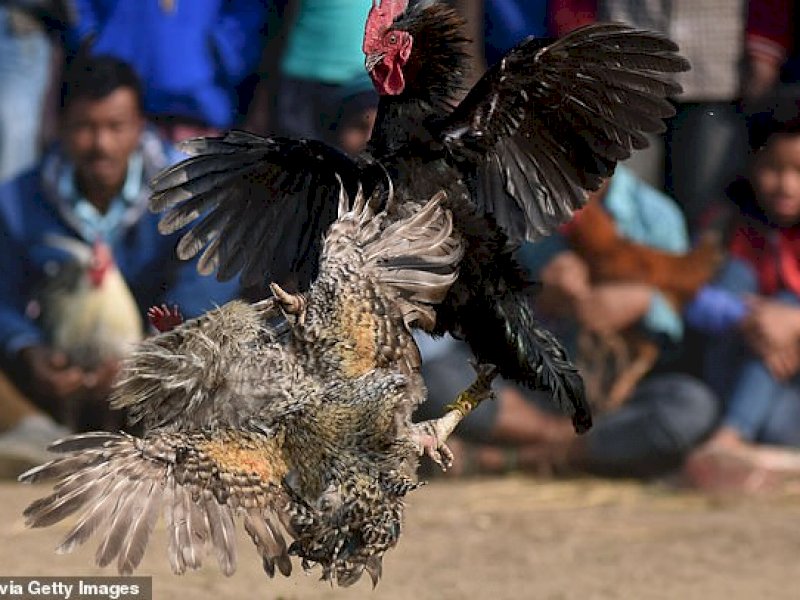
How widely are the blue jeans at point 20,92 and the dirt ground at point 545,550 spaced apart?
1560 millimetres

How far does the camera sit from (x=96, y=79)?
7945mm

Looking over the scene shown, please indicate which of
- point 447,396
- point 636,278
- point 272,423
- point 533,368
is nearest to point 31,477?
point 272,423

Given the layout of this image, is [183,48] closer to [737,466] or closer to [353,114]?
[353,114]

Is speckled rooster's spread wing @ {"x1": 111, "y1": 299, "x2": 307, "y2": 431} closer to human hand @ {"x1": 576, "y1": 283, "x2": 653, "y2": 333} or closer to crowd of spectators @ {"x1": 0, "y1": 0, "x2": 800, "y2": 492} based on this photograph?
crowd of spectators @ {"x1": 0, "y1": 0, "x2": 800, "y2": 492}

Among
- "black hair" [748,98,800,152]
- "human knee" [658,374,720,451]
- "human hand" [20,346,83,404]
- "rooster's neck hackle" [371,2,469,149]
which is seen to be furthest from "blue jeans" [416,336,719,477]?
"rooster's neck hackle" [371,2,469,149]

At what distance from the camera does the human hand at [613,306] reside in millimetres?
7977

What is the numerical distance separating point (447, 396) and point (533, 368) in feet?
9.39

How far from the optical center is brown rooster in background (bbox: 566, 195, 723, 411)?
7.94m

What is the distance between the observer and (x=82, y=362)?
797 centimetres

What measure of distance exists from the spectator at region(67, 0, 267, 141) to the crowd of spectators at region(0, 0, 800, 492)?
0.03ft

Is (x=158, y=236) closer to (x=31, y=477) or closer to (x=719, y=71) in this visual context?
(x=719, y=71)

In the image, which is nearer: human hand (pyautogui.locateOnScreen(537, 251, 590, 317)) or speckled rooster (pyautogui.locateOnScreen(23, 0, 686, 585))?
speckled rooster (pyautogui.locateOnScreen(23, 0, 686, 585))

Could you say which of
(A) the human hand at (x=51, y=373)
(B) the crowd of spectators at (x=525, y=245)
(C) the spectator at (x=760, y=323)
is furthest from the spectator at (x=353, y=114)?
(C) the spectator at (x=760, y=323)

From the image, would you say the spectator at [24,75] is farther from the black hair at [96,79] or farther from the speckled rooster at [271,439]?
the speckled rooster at [271,439]
